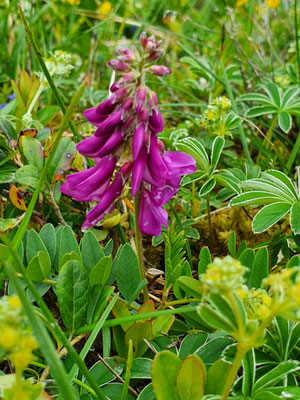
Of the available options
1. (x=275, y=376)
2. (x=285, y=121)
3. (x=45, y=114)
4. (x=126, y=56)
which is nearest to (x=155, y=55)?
(x=126, y=56)

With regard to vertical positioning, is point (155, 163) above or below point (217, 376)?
above

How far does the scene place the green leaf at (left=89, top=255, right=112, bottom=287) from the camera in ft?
4.35

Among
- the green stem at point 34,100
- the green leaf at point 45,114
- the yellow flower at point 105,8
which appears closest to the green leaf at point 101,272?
the green stem at point 34,100

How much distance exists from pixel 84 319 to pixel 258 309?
1.65ft

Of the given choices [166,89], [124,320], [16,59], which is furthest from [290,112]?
[16,59]

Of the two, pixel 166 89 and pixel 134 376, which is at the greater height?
pixel 166 89

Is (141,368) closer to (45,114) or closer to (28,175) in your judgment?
(28,175)

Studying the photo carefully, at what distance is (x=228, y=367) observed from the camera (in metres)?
1.12

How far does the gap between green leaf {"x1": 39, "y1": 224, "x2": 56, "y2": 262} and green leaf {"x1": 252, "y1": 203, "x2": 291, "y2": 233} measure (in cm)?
61

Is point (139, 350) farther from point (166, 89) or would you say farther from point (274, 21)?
point (274, 21)

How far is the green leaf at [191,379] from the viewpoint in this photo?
106 cm

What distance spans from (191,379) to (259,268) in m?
0.41

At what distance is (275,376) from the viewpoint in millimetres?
1049

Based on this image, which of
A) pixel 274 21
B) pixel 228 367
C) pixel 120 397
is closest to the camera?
pixel 228 367
